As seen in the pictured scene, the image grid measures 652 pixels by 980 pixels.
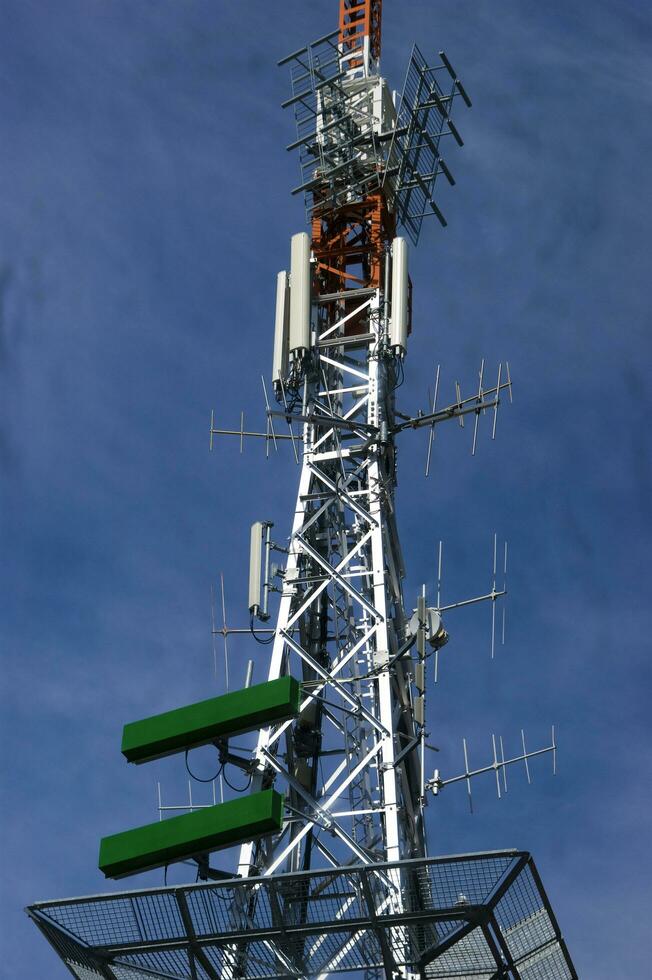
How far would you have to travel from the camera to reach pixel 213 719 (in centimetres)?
3206

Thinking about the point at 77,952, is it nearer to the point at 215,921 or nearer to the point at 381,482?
the point at 215,921

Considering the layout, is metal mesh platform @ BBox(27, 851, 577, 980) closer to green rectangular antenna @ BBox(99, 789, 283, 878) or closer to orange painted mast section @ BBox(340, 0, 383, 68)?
green rectangular antenna @ BBox(99, 789, 283, 878)

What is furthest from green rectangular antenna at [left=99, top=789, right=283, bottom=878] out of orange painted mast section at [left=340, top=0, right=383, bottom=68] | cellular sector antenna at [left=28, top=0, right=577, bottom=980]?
orange painted mast section at [left=340, top=0, right=383, bottom=68]

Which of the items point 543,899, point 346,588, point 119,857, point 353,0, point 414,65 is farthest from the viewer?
point 353,0

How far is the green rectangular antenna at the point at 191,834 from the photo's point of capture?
30.5 metres

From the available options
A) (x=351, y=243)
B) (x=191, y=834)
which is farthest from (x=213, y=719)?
(x=351, y=243)

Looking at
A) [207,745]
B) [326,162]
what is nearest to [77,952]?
[207,745]

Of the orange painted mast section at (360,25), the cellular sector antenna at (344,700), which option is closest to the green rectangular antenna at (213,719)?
the cellular sector antenna at (344,700)

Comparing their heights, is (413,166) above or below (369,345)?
above

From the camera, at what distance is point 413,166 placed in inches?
1727

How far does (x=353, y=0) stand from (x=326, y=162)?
8.07 meters

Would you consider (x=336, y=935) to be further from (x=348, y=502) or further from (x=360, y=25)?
(x=360, y=25)

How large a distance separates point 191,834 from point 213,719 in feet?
8.06

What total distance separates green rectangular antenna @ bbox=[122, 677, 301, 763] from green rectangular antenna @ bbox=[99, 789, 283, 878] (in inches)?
68.5
